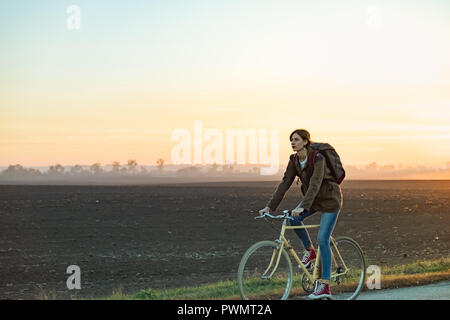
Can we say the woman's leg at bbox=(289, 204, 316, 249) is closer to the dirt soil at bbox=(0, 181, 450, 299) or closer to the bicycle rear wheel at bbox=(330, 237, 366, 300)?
the bicycle rear wheel at bbox=(330, 237, 366, 300)

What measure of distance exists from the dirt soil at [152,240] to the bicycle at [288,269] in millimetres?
8329

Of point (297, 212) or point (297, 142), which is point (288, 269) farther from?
point (297, 142)

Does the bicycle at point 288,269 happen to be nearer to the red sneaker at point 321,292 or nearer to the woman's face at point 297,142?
the red sneaker at point 321,292

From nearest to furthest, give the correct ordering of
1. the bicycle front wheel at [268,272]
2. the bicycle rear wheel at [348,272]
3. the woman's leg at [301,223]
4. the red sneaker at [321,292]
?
the bicycle front wheel at [268,272] < the woman's leg at [301,223] < the red sneaker at [321,292] < the bicycle rear wheel at [348,272]

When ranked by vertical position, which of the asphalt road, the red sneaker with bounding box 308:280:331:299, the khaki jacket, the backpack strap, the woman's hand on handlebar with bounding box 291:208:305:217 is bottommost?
the asphalt road

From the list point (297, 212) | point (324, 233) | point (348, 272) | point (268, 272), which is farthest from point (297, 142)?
point (348, 272)

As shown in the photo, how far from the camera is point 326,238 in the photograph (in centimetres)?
761

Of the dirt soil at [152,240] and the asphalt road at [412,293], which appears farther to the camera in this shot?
the dirt soil at [152,240]

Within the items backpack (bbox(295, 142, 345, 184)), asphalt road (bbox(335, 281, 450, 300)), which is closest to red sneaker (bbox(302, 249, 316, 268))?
asphalt road (bbox(335, 281, 450, 300))

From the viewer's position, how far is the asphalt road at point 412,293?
27.5 feet

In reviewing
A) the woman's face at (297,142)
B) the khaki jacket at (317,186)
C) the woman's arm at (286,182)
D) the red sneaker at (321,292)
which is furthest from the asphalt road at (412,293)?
the woman's face at (297,142)

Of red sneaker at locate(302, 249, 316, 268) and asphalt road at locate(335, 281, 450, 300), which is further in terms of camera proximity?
asphalt road at locate(335, 281, 450, 300)

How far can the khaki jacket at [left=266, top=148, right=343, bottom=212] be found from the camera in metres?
7.31
